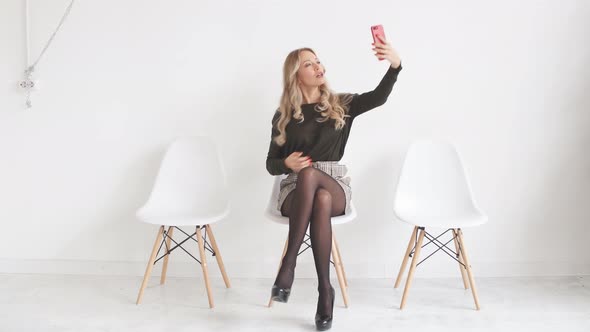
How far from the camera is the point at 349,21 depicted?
280 cm

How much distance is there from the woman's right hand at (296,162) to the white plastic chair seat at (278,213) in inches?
9.0

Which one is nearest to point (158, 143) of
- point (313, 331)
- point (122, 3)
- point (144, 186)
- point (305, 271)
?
point (144, 186)

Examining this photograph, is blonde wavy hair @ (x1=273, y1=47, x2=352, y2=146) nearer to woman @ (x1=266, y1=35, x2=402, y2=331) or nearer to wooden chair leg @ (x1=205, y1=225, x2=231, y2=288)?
woman @ (x1=266, y1=35, x2=402, y2=331)

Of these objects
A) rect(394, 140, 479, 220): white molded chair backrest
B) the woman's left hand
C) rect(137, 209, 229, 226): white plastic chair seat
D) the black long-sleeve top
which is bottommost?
rect(137, 209, 229, 226): white plastic chair seat

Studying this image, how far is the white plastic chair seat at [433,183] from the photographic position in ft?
8.77

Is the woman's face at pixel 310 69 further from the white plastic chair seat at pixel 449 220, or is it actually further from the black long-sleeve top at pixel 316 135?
the white plastic chair seat at pixel 449 220

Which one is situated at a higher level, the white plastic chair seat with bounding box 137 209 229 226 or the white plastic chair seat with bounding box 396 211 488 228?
the white plastic chair seat with bounding box 396 211 488 228

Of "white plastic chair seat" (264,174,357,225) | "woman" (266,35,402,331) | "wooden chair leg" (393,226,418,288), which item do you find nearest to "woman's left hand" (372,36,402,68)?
"woman" (266,35,402,331)

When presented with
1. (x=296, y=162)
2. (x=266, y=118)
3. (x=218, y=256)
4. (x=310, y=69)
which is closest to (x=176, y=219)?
(x=218, y=256)

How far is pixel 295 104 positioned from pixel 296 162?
0.30m

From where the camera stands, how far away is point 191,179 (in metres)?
2.80

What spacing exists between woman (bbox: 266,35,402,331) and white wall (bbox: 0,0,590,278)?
265 mm

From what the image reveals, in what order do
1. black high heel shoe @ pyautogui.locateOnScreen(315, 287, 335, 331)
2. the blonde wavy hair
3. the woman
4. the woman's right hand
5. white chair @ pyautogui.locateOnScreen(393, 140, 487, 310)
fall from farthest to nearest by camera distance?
white chair @ pyautogui.locateOnScreen(393, 140, 487, 310)
the blonde wavy hair
the woman's right hand
the woman
black high heel shoe @ pyautogui.locateOnScreen(315, 287, 335, 331)

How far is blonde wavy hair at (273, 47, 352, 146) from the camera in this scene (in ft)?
8.33
